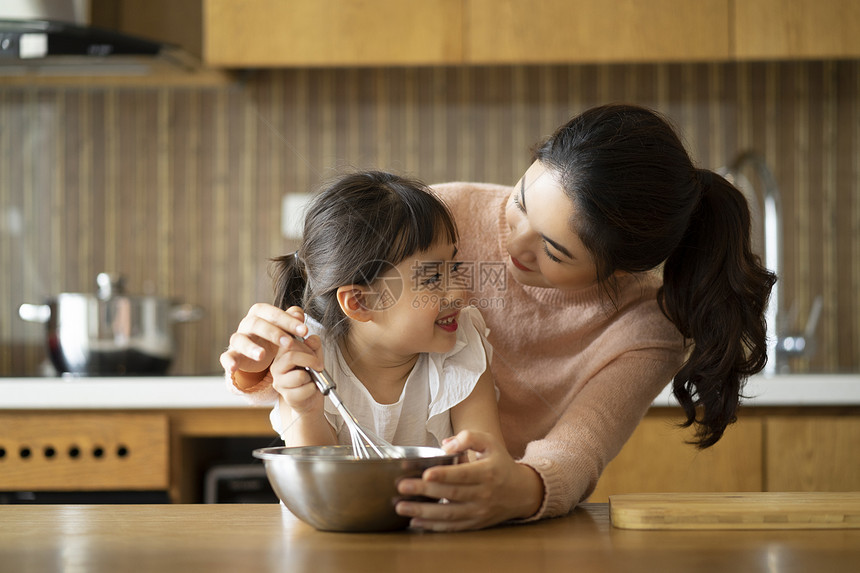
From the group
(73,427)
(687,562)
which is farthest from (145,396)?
(687,562)

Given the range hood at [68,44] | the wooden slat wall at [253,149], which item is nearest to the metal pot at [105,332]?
the wooden slat wall at [253,149]

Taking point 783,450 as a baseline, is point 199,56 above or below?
above

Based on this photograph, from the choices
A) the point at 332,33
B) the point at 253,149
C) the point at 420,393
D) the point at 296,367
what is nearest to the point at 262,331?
the point at 296,367

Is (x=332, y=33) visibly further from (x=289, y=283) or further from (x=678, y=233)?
(x=678, y=233)

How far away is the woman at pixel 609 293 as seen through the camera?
2.95ft

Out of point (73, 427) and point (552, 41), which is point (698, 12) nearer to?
point (552, 41)

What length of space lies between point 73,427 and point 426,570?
4.45 feet

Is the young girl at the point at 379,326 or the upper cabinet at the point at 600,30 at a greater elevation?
the upper cabinet at the point at 600,30

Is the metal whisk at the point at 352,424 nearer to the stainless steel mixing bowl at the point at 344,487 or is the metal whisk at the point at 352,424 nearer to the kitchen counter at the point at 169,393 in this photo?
the stainless steel mixing bowl at the point at 344,487

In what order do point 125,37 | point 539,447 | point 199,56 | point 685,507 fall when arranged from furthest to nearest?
point 199,56 → point 125,37 → point 539,447 → point 685,507

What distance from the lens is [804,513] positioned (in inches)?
31.4

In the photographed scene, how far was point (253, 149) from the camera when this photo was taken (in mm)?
2387

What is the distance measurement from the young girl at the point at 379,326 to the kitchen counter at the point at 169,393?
76 centimetres

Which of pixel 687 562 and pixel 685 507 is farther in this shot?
pixel 685 507
